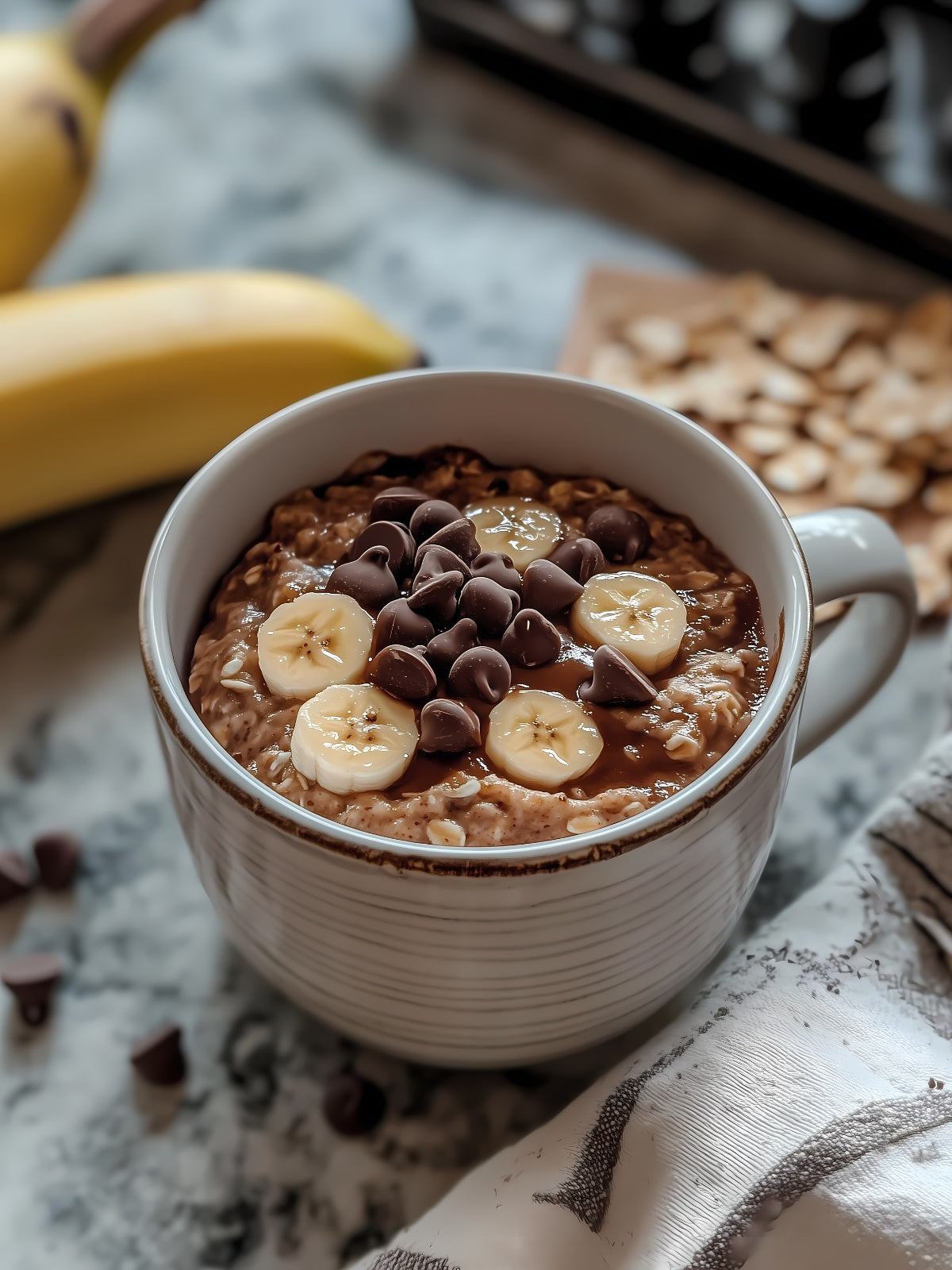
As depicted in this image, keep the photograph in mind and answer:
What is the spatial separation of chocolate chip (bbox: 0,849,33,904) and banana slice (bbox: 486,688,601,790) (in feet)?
1.58

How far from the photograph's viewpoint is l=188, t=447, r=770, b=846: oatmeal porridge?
2.56 ft

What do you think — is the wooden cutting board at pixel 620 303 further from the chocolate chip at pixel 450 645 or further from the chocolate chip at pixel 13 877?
the chocolate chip at pixel 13 877

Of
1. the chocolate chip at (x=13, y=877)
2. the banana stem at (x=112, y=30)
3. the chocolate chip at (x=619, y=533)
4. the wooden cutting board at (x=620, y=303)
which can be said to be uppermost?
the chocolate chip at (x=619, y=533)

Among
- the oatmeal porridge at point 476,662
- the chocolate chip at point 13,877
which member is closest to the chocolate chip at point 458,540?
the oatmeal porridge at point 476,662

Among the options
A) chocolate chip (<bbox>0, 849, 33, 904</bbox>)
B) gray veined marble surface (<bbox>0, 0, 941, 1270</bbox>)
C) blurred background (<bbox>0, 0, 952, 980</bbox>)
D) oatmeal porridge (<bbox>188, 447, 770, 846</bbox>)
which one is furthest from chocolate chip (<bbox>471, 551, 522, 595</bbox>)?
blurred background (<bbox>0, 0, 952, 980</bbox>)

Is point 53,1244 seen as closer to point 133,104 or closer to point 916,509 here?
point 916,509

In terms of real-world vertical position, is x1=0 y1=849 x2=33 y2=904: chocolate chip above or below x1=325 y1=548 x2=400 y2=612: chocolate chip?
below

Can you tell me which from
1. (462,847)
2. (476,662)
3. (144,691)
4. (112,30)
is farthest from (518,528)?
(112,30)

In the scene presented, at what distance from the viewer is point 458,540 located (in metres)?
0.90

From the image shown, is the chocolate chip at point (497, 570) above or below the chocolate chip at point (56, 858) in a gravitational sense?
above

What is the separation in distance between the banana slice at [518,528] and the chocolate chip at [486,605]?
3.5 inches

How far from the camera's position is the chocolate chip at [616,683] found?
0.82 meters

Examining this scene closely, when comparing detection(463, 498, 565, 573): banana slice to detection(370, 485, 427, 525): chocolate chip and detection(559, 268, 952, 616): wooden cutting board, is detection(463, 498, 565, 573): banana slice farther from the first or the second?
detection(559, 268, 952, 616): wooden cutting board

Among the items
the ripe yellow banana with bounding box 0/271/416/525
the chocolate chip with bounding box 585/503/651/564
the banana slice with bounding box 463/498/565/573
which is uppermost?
the chocolate chip with bounding box 585/503/651/564
